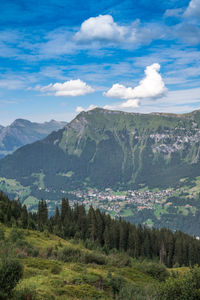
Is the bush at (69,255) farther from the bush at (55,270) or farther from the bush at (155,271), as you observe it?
the bush at (155,271)

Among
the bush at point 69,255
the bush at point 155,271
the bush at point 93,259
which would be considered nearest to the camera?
the bush at point 69,255

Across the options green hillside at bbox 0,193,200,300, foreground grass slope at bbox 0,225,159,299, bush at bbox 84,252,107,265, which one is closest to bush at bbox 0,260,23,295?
green hillside at bbox 0,193,200,300

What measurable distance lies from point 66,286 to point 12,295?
1169cm

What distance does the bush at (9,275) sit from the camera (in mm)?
20594

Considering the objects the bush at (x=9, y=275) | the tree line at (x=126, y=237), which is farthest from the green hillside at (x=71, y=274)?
the tree line at (x=126, y=237)

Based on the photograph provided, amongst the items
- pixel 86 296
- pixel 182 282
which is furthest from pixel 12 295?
pixel 182 282

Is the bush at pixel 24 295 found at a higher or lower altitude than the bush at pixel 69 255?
higher

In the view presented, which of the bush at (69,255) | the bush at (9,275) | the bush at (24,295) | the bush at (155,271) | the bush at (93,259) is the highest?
the bush at (9,275)

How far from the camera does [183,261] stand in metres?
110

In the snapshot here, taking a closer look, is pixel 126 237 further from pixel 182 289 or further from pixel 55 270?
pixel 182 289

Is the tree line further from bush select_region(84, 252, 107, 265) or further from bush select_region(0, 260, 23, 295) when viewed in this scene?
bush select_region(0, 260, 23, 295)

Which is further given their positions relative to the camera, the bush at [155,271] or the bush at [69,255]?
the bush at [155,271]

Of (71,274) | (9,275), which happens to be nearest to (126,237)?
(71,274)

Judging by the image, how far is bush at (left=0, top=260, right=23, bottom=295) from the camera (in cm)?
2059
